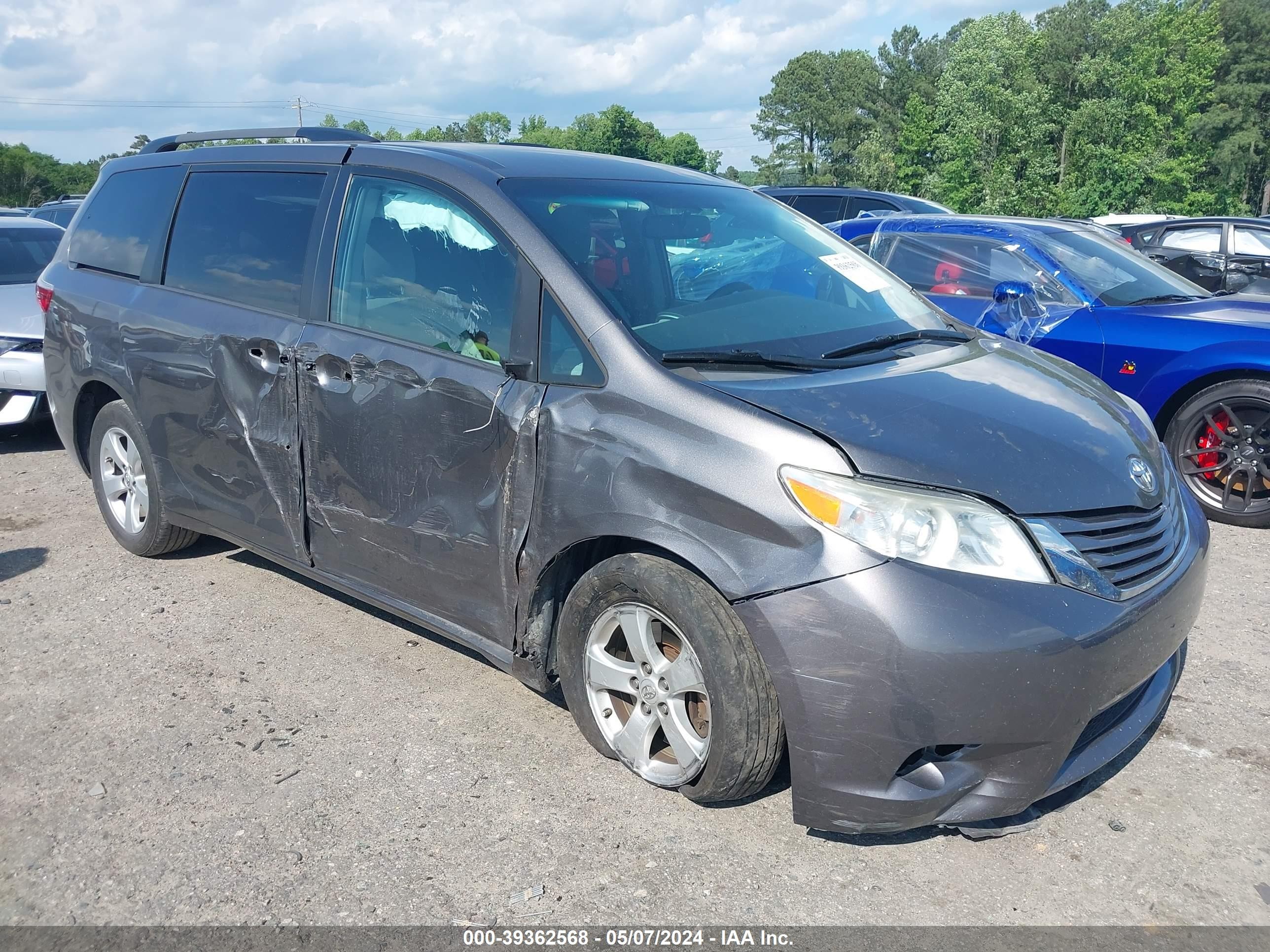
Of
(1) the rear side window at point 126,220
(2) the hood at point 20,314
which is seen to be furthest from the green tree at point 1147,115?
(1) the rear side window at point 126,220

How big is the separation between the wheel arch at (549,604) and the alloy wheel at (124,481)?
2474 millimetres

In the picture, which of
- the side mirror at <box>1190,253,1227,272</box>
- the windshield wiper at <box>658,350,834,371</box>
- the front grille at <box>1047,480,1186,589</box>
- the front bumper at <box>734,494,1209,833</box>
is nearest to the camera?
the front bumper at <box>734,494,1209,833</box>

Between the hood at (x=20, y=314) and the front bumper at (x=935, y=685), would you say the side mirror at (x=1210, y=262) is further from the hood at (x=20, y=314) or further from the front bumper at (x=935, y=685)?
the hood at (x=20, y=314)

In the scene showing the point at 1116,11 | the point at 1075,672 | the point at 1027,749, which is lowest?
the point at 1027,749

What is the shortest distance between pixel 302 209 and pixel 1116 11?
209 feet

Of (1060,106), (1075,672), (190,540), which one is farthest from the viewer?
(1060,106)

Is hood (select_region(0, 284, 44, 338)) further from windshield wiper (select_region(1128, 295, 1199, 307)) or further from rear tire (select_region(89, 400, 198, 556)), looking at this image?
windshield wiper (select_region(1128, 295, 1199, 307))

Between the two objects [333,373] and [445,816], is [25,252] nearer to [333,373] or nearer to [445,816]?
[333,373]

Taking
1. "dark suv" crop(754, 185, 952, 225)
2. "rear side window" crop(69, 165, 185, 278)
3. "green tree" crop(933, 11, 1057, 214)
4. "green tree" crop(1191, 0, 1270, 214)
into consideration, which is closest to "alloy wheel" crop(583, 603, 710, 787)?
"rear side window" crop(69, 165, 185, 278)

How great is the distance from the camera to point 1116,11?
5612 centimetres

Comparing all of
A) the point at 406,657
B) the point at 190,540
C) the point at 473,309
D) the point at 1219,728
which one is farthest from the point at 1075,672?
the point at 190,540

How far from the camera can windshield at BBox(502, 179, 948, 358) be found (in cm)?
320

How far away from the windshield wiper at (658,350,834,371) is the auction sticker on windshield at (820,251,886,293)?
834 millimetres

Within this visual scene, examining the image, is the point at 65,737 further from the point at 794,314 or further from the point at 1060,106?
the point at 1060,106
